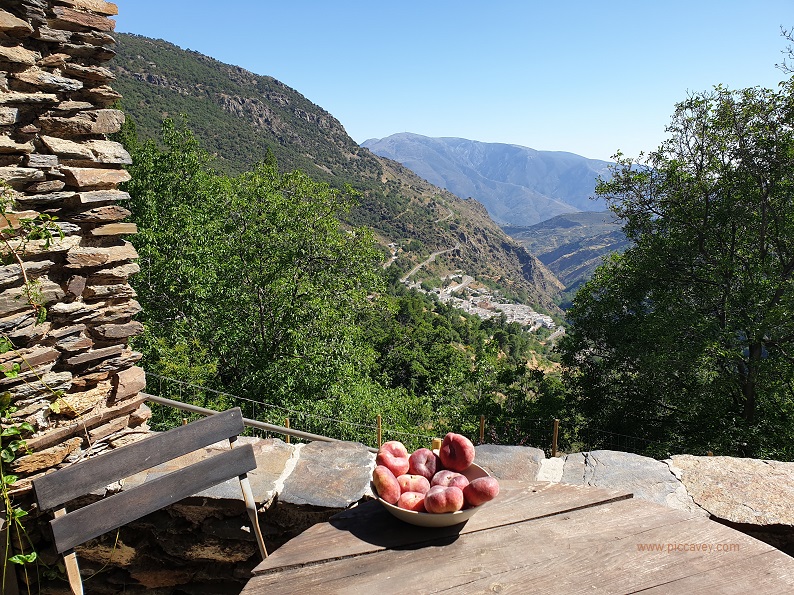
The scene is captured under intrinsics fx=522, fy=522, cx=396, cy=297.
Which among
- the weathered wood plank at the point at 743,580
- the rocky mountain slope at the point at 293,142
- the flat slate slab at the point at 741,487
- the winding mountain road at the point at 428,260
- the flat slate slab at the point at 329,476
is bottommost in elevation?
the winding mountain road at the point at 428,260

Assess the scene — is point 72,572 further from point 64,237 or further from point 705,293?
point 705,293

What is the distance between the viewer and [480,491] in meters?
1.55

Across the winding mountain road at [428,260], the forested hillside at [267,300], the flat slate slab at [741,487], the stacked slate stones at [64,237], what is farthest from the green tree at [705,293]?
the winding mountain road at [428,260]

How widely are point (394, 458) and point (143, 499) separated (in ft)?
2.84

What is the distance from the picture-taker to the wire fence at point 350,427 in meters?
8.36

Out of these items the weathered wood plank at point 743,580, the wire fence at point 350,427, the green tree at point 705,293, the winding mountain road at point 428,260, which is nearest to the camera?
the weathered wood plank at point 743,580

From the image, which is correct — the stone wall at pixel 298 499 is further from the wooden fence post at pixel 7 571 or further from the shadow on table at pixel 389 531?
the shadow on table at pixel 389 531

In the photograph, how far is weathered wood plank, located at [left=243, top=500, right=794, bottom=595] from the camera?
138 centimetres

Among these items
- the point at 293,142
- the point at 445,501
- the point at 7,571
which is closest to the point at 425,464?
the point at 445,501

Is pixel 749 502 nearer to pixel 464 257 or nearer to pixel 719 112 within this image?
pixel 719 112

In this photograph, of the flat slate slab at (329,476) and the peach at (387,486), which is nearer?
the peach at (387,486)

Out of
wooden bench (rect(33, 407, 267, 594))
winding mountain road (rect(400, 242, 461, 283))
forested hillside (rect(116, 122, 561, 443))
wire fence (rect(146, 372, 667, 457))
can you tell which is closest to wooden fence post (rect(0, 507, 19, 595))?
wooden bench (rect(33, 407, 267, 594))

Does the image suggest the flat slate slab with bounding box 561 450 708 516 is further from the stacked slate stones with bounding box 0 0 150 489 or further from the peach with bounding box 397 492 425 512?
the stacked slate stones with bounding box 0 0 150 489

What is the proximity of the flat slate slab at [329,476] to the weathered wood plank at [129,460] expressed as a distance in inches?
16.1
